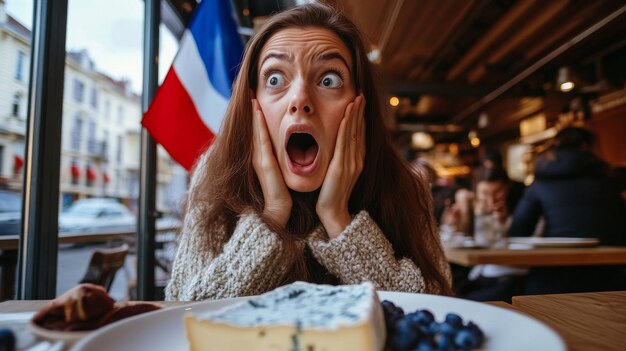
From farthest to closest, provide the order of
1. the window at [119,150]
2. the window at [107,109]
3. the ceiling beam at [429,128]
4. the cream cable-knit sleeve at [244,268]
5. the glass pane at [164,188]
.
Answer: the ceiling beam at [429,128]
the glass pane at [164,188]
the window at [119,150]
the window at [107,109]
the cream cable-knit sleeve at [244,268]

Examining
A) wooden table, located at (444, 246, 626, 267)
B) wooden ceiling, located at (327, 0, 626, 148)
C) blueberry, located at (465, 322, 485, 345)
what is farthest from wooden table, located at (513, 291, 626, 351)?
wooden ceiling, located at (327, 0, 626, 148)

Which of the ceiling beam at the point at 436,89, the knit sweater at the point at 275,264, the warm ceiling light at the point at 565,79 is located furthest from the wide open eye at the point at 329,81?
the ceiling beam at the point at 436,89

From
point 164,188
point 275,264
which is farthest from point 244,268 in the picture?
point 164,188

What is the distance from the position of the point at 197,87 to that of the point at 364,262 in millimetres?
1621

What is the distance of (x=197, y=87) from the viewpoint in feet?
7.20

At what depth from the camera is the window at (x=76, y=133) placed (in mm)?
2111

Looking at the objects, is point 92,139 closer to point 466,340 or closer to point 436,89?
point 466,340

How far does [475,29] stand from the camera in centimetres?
474

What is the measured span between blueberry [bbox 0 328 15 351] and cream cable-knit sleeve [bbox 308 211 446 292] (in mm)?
610

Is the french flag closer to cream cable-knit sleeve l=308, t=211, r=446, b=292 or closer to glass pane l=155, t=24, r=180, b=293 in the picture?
glass pane l=155, t=24, r=180, b=293

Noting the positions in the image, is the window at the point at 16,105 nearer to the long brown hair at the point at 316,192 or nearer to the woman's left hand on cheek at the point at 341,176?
the long brown hair at the point at 316,192

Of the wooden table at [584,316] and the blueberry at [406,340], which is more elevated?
the blueberry at [406,340]

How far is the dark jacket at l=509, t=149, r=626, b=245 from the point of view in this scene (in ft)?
8.25

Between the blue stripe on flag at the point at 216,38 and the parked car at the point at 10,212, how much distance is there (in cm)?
111
